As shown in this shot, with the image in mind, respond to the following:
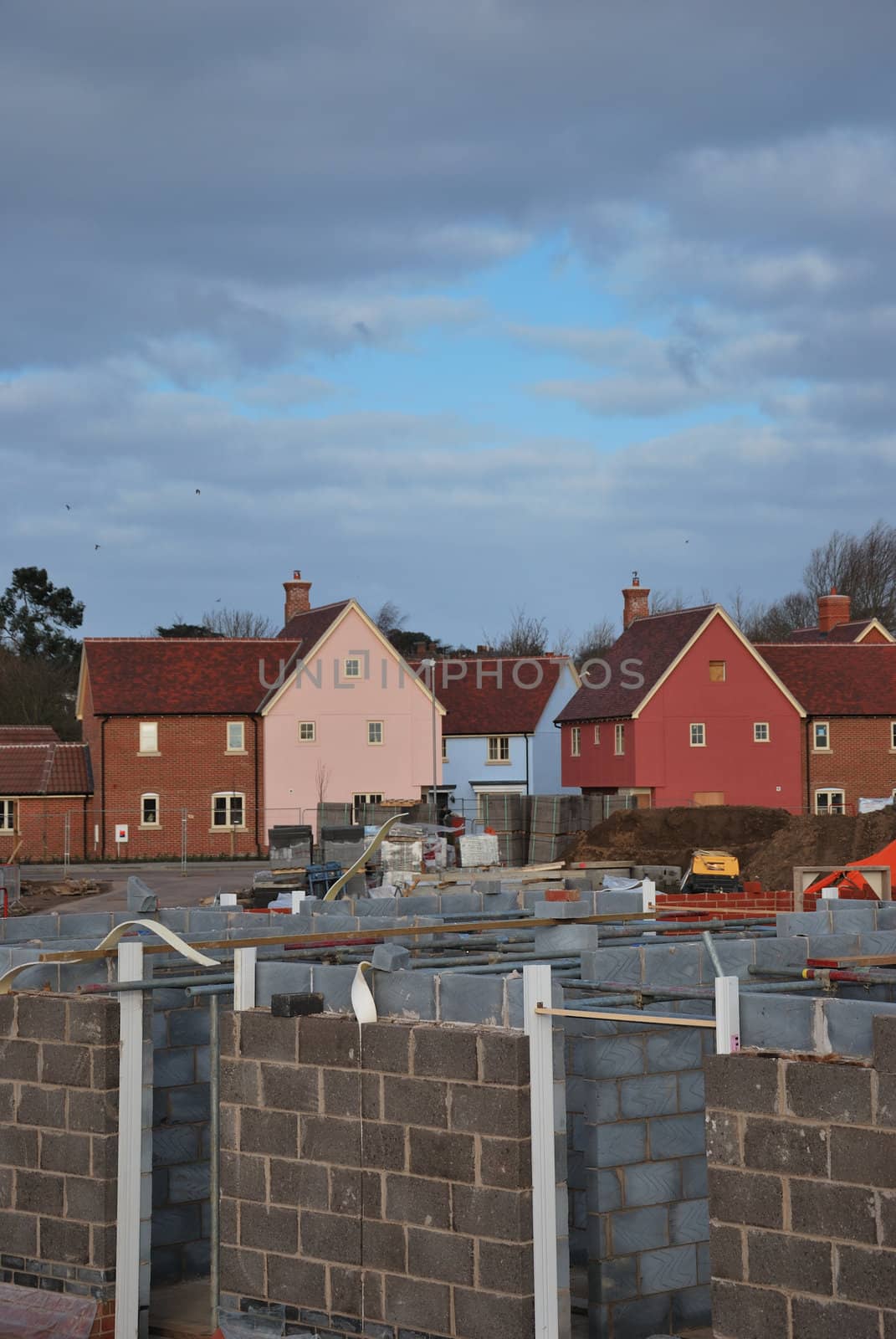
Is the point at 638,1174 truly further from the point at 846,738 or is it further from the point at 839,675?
the point at 839,675

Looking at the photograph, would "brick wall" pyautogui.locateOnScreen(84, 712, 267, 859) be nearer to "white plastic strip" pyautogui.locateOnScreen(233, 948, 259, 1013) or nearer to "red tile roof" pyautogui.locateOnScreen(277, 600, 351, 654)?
"red tile roof" pyautogui.locateOnScreen(277, 600, 351, 654)

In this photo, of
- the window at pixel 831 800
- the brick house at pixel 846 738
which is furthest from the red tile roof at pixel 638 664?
the window at pixel 831 800

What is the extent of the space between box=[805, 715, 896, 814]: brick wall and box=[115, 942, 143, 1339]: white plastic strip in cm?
5450

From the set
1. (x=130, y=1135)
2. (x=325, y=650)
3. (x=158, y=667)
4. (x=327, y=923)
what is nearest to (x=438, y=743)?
(x=325, y=650)

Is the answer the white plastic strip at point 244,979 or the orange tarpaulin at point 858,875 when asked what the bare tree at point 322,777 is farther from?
the white plastic strip at point 244,979

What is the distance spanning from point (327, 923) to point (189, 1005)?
8.27ft

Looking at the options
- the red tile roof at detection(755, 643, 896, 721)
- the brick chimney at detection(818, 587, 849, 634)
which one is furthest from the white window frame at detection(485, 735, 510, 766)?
the brick chimney at detection(818, 587, 849, 634)

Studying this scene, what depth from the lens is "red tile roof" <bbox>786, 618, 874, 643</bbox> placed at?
2739 inches

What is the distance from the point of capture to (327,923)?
1537 cm

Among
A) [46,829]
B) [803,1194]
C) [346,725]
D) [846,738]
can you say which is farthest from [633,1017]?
[846,738]

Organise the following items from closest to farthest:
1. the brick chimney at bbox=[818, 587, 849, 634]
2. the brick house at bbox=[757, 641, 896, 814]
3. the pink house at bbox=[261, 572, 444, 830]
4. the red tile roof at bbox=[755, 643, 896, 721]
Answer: the pink house at bbox=[261, 572, 444, 830] < the brick house at bbox=[757, 641, 896, 814] < the red tile roof at bbox=[755, 643, 896, 721] < the brick chimney at bbox=[818, 587, 849, 634]

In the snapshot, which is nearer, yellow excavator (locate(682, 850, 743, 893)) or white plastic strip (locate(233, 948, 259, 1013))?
white plastic strip (locate(233, 948, 259, 1013))

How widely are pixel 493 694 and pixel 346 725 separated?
383 inches

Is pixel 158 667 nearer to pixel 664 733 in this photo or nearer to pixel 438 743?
pixel 438 743
